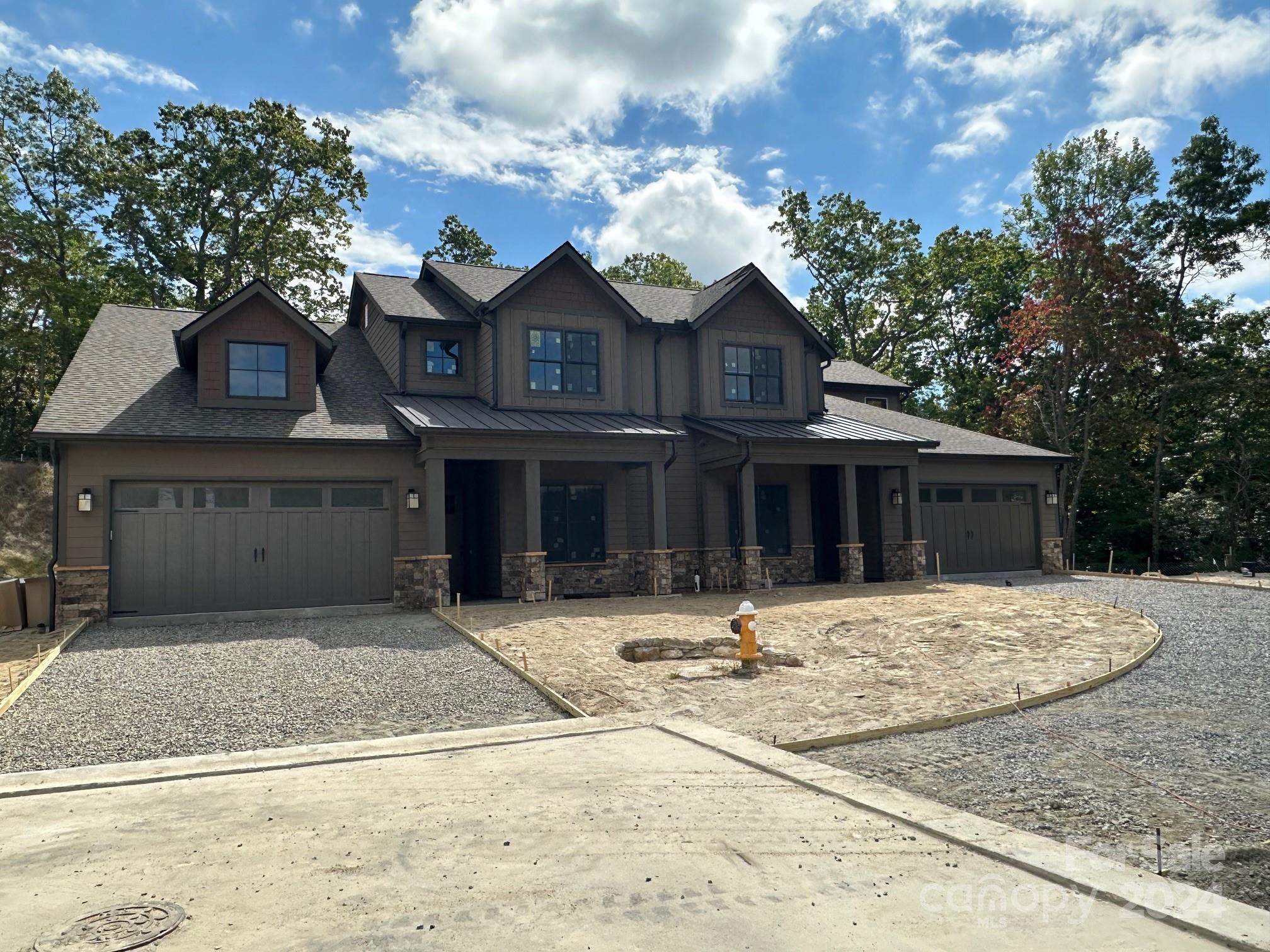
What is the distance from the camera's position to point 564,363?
17547 millimetres

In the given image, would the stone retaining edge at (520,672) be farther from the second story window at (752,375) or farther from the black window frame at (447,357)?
the second story window at (752,375)

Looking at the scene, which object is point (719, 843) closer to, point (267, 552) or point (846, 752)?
point (846, 752)

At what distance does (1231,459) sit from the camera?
28.1 metres

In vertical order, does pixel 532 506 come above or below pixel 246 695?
above

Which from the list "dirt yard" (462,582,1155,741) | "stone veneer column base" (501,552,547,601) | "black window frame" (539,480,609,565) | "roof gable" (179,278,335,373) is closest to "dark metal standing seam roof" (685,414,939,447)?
"black window frame" (539,480,609,565)

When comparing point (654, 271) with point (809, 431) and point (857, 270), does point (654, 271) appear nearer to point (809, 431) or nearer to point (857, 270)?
point (857, 270)

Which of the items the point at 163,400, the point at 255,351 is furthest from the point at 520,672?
the point at 163,400

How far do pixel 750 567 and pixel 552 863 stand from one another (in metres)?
13.2

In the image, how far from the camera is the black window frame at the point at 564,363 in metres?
17.2

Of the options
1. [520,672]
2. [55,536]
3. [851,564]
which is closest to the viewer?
[520,672]

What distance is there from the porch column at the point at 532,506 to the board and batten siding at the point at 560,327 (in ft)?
6.70

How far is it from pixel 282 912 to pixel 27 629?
43.6 ft

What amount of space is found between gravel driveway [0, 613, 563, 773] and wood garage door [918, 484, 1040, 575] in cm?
1348

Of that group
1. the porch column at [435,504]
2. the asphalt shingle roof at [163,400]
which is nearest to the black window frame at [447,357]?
the asphalt shingle roof at [163,400]
